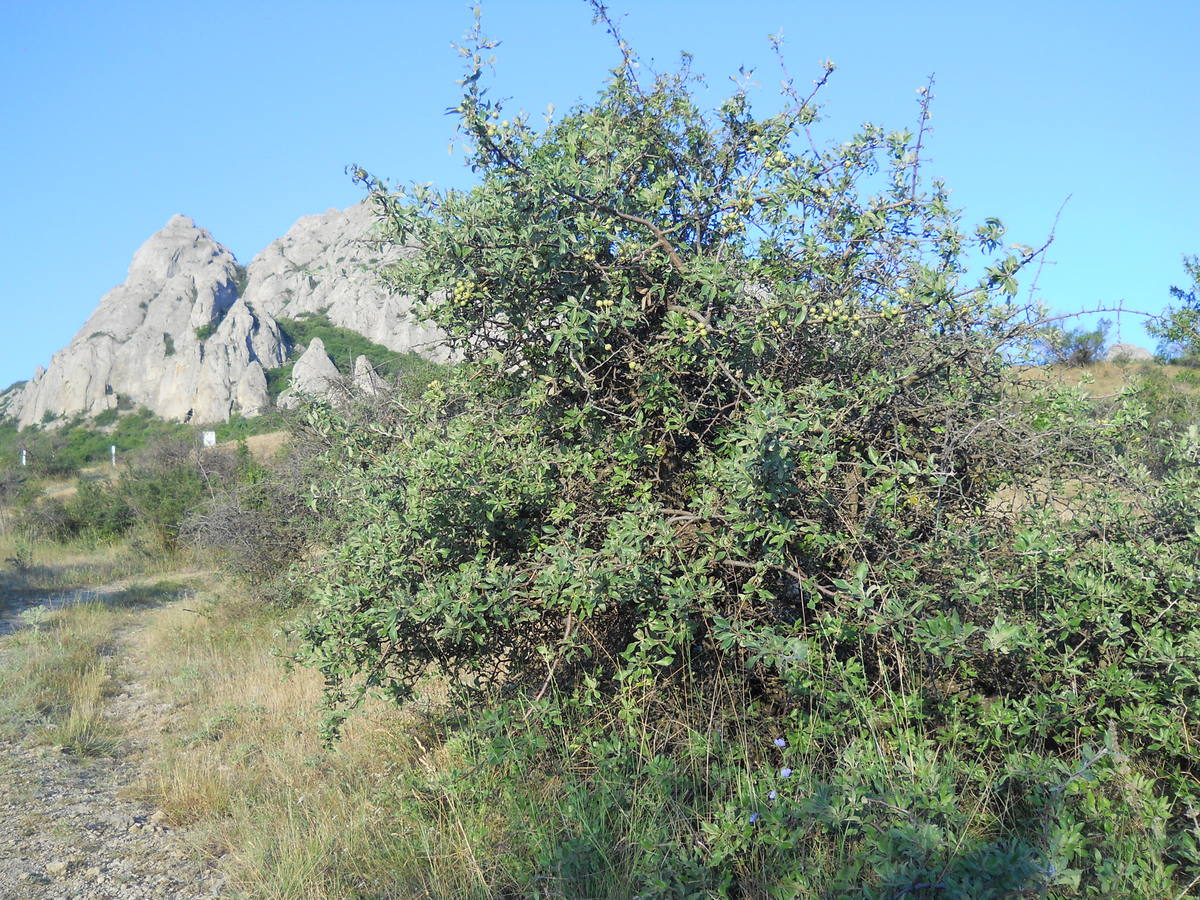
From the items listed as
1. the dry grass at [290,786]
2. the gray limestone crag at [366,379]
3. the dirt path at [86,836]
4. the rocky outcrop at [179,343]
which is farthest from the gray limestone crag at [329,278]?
the dirt path at [86,836]

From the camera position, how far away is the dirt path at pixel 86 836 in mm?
3391

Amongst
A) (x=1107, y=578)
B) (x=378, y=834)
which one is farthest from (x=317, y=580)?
(x=1107, y=578)

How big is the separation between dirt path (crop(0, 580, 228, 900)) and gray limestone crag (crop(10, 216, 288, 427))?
47.0 metres

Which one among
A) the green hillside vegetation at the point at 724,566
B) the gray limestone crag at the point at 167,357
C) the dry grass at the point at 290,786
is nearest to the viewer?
the green hillside vegetation at the point at 724,566

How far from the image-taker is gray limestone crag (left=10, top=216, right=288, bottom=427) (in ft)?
187

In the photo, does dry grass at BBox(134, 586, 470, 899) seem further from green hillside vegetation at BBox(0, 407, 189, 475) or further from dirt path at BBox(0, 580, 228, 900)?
green hillside vegetation at BBox(0, 407, 189, 475)

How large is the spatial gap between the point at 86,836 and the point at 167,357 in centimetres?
6727

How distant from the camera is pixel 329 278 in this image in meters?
4.42

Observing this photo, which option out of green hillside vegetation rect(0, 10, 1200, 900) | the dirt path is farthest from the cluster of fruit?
the dirt path

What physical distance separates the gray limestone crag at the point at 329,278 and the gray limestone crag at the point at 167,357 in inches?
159

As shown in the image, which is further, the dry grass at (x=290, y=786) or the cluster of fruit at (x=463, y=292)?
the cluster of fruit at (x=463, y=292)

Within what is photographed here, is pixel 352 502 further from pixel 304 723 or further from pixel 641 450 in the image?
pixel 304 723

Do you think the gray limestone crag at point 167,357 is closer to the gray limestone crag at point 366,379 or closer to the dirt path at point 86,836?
the gray limestone crag at point 366,379

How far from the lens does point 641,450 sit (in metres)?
3.76
